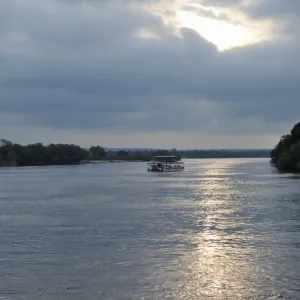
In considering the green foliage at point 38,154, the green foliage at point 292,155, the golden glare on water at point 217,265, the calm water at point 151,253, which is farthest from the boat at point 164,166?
the golden glare on water at point 217,265

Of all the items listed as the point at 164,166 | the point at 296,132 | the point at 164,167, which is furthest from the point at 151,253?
the point at 164,166

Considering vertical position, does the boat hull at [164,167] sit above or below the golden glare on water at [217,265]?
above

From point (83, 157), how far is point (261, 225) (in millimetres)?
167103

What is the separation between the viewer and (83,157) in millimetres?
192625

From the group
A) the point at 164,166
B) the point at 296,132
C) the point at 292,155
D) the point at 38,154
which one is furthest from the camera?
the point at 38,154

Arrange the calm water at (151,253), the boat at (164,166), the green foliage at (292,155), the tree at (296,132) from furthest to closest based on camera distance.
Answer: the boat at (164,166) < the tree at (296,132) < the green foliage at (292,155) < the calm water at (151,253)

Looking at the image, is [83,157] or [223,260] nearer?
[223,260]

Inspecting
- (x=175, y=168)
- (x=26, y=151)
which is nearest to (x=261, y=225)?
(x=175, y=168)

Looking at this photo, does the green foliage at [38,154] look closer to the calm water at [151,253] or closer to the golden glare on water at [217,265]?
the calm water at [151,253]

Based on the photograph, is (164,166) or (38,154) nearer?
(164,166)

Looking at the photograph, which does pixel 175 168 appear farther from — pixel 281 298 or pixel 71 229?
Answer: pixel 281 298

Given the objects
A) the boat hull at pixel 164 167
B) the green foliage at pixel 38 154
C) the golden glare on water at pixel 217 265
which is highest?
the green foliage at pixel 38 154

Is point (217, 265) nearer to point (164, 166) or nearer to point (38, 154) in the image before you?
point (164, 166)

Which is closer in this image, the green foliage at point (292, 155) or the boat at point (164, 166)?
the green foliage at point (292, 155)
